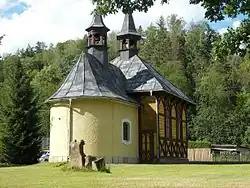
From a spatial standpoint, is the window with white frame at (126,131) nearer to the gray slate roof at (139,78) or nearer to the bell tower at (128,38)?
the gray slate roof at (139,78)

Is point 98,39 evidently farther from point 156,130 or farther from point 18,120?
point 18,120

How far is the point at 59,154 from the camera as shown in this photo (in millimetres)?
26141

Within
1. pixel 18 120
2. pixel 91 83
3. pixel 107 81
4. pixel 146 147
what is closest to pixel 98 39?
pixel 107 81

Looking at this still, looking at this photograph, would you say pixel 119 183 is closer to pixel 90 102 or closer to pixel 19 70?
pixel 90 102

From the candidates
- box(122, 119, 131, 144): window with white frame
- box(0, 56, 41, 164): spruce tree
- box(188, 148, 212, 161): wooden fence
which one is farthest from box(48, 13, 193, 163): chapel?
box(188, 148, 212, 161): wooden fence

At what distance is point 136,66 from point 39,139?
747 cm

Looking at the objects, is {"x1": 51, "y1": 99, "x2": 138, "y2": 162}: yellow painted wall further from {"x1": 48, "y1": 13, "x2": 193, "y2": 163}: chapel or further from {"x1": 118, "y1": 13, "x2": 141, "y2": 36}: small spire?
{"x1": 118, "y1": 13, "x2": 141, "y2": 36}: small spire

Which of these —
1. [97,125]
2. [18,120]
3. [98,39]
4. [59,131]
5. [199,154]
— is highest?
[98,39]

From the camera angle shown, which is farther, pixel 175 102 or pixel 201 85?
pixel 201 85

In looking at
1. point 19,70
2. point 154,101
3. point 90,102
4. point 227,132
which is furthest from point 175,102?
point 227,132

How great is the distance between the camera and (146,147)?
28.2 m

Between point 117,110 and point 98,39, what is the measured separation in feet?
18.0

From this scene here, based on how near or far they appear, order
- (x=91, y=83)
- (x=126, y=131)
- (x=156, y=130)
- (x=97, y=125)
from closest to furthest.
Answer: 1. (x=97, y=125)
2. (x=91, y=83)
3. (x=126, y=131)
4. (x=156, y=130)

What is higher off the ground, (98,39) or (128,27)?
(128,27)
